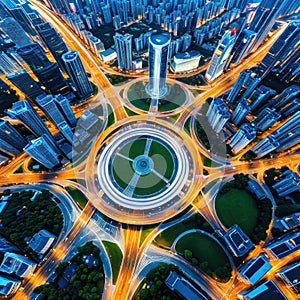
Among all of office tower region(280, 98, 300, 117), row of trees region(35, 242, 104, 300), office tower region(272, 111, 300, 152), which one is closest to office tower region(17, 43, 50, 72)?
row of trees region(35, 242, 104, 300)

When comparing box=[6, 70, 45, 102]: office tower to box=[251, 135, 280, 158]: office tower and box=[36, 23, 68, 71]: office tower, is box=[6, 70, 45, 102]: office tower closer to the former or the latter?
box=[36, 23, 68, 71]: office tower

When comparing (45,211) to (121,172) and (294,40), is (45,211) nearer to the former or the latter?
(121,172)

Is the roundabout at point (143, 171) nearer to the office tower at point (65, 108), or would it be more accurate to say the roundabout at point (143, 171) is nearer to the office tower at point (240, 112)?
the office tower at point (65, 108)

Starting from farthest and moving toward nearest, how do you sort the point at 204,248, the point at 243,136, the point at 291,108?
the point at 291,108 < the point at 243,136 < the point at 204,248

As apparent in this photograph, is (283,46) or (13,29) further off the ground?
(13,29)

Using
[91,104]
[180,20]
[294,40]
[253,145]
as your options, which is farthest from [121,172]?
[180,20]

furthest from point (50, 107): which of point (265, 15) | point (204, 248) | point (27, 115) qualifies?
point (265, 15)

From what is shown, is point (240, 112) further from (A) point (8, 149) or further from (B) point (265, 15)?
(A) point (8, 149)
